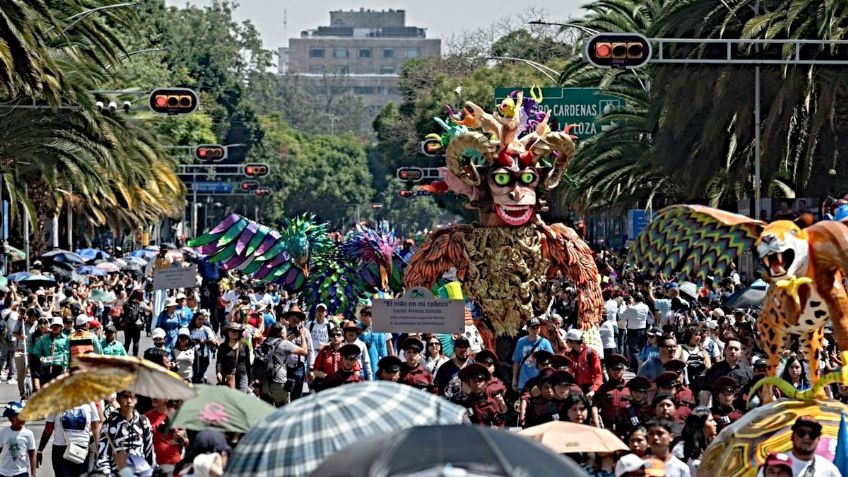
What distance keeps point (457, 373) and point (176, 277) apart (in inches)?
446

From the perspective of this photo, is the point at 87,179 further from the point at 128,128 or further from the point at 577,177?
the point at 577,177

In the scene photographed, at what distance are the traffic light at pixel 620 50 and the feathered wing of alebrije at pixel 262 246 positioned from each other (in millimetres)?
5206

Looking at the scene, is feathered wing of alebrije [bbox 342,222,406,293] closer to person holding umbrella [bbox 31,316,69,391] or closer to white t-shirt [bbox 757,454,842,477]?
person holding umbrella [bbox 31,316,69,391]

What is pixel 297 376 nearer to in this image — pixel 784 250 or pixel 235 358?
pixel 235 358

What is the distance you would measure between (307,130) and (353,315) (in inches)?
6658

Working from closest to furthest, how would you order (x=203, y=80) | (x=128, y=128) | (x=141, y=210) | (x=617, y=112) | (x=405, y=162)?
(x=128, y=128), (x=617, y=112), (x=141, y=210), (x=405, y=162), (x=203, y=80)

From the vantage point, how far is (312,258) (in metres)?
27.8

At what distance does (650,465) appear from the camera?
9992 millimetres

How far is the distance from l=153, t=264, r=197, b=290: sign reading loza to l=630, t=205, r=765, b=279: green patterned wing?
1476cm

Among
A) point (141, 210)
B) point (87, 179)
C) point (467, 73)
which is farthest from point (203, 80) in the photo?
point (87, 179)

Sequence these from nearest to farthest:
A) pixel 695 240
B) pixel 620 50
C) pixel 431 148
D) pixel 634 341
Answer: pixel 695 240 < pixel 620 50 < pixel 634 341 < pixel 431 148

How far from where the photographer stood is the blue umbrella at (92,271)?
47.4 m

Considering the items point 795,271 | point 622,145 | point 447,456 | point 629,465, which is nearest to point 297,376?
point 795,271

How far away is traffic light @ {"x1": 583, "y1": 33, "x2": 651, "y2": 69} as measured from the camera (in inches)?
1030
